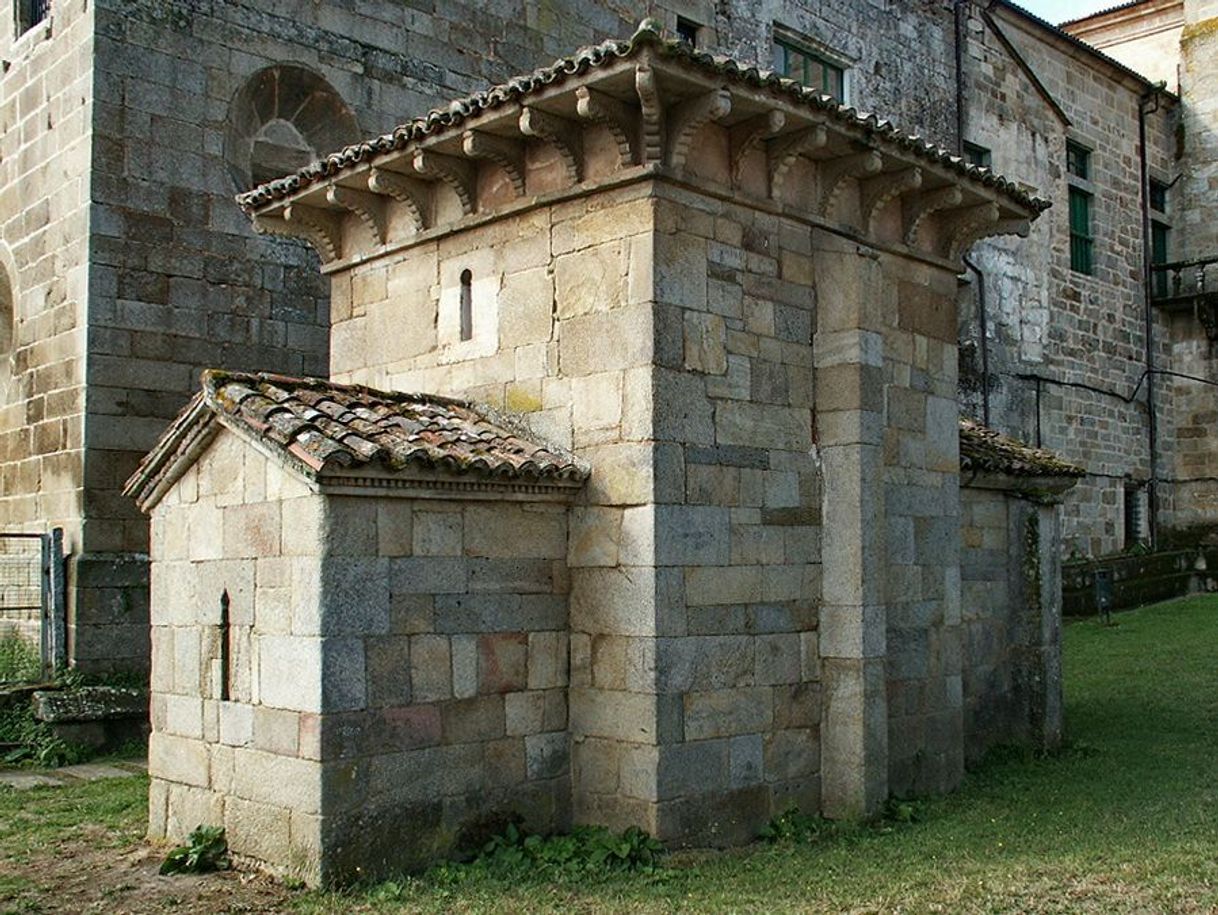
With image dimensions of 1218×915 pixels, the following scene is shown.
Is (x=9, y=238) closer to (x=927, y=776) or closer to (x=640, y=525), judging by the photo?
(x=640, y=525)

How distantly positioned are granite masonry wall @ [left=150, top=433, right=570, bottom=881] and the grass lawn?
16.2 inches

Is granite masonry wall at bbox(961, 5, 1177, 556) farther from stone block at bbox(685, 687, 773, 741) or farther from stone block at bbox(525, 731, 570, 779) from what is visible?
stone block at bbox(525, 731, 570, 779)

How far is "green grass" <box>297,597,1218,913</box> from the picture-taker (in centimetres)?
623

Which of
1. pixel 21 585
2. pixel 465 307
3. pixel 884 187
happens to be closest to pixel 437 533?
pixel 465 307

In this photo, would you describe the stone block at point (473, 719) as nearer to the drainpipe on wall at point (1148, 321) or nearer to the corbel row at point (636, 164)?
the corbel row at point (636, 164)

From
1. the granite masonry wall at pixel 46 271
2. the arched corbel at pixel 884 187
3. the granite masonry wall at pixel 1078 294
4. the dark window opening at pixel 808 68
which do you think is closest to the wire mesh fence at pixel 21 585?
the granite masonry wall at pixel 46 271

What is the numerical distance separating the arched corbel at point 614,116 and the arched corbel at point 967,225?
294cm

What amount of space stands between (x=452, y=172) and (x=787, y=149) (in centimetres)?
202

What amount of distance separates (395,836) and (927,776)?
3799 millimetres

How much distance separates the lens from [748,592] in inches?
301

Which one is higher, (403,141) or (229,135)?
(229,135)

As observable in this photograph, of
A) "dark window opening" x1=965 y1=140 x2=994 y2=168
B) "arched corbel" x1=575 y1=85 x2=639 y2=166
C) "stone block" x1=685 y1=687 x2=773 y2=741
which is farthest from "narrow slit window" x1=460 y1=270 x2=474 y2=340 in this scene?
"dark window opening" x1=965 y1=140 x2=994 y2=168

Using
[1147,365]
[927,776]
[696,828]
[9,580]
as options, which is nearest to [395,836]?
[696,828]

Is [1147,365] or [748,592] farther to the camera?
[1147,365]
